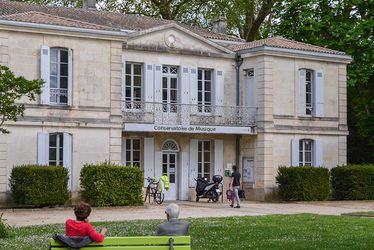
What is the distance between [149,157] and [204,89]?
4.15 meters

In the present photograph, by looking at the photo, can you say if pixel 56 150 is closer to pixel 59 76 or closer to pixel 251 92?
pixel 59 76

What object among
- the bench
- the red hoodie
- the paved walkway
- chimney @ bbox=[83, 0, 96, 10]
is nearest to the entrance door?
the paved walkway

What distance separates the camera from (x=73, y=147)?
1232 inches

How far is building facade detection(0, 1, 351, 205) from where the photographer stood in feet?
101

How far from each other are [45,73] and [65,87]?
3.63 ft

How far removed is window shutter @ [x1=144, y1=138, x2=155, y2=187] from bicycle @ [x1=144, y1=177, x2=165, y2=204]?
27.6 inches

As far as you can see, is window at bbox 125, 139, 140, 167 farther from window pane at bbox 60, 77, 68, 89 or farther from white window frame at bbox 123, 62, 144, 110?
window pane at bbox 60, 77, 68, 89

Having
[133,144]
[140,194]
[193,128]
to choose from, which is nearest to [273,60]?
[193,128]

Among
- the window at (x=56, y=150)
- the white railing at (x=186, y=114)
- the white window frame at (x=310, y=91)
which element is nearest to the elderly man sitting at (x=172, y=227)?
the window at (x=56, y=150)

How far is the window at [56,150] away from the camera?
3109 centimetres

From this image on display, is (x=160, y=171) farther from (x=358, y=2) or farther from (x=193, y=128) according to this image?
(x=358, y=2)

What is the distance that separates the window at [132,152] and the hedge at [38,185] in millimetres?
5479

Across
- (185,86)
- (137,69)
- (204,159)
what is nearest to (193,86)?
(185,86)

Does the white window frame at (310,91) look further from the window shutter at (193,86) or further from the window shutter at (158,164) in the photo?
the window shutter at (158,164)
